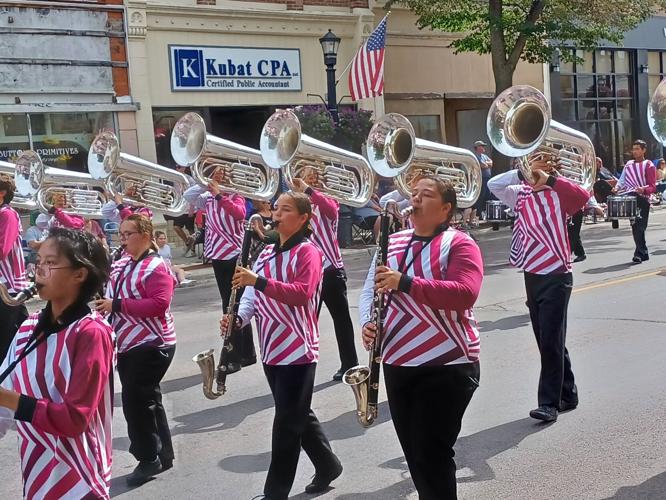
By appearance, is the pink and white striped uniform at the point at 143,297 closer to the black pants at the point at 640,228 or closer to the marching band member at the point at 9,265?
the marching band member at the point at 9,265

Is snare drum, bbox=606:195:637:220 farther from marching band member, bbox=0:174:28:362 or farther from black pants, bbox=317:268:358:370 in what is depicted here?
marching band member, bbox=0:174:28:362

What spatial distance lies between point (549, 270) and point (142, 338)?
2.70 metres

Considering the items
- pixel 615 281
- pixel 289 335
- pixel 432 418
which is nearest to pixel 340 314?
pixel 289 335

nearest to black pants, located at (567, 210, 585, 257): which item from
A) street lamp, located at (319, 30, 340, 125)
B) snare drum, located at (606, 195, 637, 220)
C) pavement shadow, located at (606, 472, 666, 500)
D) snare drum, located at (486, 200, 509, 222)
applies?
snare drum, located at (606, 195, 637, 220)

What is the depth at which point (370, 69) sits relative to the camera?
1886cm

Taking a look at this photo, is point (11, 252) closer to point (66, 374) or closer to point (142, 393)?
point (142, 393)

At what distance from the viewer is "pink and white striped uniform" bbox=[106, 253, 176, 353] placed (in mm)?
5355

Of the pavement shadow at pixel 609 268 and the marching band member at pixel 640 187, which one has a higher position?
the marching band member at pixel 640 187

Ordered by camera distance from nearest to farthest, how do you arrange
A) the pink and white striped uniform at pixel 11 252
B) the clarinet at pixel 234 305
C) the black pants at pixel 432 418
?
1. the black pants at pixel 432 418
2. the clarinet at pixel 234 305
3. the pink and white striped uniform at pixel 11 252

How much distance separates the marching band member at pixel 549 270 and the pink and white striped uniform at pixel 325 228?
1836 millimetres

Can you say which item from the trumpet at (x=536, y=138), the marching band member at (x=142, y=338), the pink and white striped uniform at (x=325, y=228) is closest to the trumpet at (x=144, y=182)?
the pink and white striped uniform at (x=325, y=228)

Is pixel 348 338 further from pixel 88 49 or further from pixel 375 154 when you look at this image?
pixel 88 49

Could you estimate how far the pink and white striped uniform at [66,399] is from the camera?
10.1 ft

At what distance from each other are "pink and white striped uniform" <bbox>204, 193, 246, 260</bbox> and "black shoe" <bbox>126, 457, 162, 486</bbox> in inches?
123
